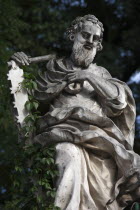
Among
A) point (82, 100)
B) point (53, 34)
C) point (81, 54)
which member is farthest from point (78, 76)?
point (53, 34)

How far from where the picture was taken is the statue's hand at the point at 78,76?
A: 785 cm

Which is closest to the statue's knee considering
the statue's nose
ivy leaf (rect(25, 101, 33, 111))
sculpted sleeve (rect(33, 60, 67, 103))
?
ivy leaf (rect(25, 101, 33, 111))

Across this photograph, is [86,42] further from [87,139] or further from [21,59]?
[87,139]

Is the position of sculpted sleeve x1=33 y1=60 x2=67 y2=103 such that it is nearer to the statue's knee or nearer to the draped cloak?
the draped cloak

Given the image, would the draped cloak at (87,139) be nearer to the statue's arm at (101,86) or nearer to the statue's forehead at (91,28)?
the statue's arm at (101,86)

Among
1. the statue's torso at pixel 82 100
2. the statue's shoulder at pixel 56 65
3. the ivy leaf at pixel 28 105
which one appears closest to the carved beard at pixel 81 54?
the statue's shoulder at pixel 56 65

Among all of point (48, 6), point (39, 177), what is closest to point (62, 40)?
point (48, 6)

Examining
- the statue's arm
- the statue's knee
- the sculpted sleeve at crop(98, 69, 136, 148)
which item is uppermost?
the statue's arm

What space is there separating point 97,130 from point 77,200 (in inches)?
28.3

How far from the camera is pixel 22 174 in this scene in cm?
764

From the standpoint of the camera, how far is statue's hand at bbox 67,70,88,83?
7.85 meters

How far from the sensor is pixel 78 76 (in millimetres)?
7871

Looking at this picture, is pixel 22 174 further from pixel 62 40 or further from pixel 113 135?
pixel 62 40

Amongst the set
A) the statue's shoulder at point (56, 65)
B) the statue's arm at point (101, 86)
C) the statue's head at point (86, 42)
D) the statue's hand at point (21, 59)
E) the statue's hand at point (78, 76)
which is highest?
the statue's head at point (86, 42)
